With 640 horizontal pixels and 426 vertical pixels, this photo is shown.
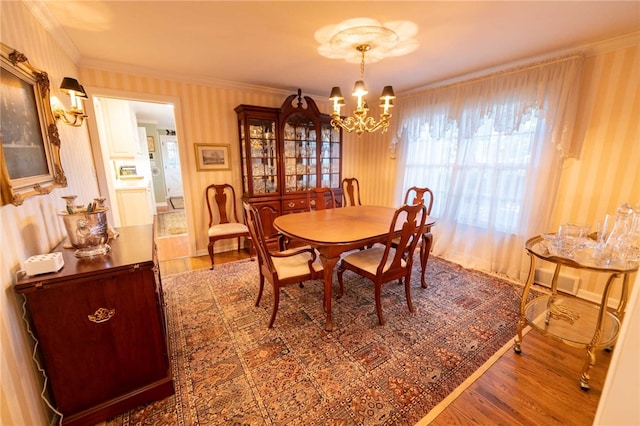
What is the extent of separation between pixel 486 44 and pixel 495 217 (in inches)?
72.6

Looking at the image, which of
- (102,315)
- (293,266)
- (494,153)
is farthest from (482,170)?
(102,315)

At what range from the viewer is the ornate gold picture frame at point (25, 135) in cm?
110

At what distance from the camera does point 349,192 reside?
352 centimetres

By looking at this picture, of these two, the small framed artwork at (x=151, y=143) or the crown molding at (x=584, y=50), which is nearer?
the crown molding at (x=584, y=50)

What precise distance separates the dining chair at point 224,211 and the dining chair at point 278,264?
126 centimetres

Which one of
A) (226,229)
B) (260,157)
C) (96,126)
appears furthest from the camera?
(260,157)

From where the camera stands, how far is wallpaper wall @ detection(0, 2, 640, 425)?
1075 millimetres

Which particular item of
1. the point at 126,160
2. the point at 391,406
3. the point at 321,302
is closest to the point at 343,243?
the point at 321,302

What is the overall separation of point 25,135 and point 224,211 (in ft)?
7.70

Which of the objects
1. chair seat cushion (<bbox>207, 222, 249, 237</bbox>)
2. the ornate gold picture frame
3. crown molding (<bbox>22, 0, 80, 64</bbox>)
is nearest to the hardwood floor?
the ornate gold picture frame

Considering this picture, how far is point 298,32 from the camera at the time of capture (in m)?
2.04

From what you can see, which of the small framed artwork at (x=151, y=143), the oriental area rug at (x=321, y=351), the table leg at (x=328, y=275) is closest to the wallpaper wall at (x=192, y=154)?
the oriental area rug at (x=321, y=351)

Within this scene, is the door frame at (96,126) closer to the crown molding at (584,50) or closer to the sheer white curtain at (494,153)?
the sheer white curtain at (494,153)

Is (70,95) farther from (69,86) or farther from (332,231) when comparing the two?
(332,231)
